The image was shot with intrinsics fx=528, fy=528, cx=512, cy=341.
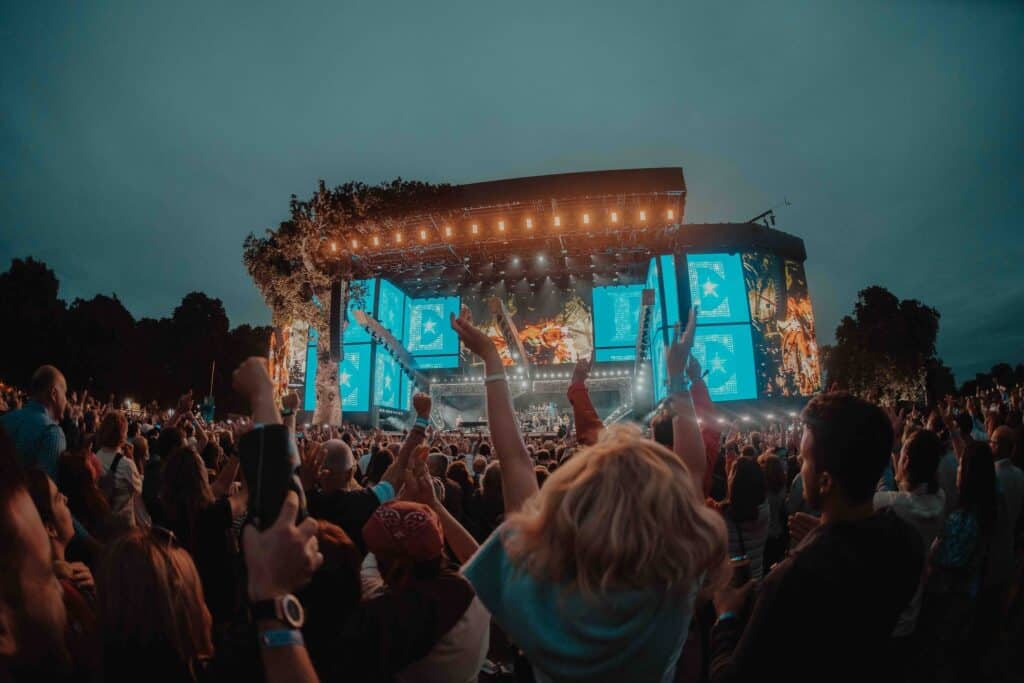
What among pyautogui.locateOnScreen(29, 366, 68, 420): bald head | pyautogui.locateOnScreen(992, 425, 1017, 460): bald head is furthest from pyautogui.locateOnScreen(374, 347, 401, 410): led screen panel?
pyautogui.locateOnScreen(992, 425, 1017, 460): bald head

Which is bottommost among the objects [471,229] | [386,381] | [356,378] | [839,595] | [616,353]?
[839,595]

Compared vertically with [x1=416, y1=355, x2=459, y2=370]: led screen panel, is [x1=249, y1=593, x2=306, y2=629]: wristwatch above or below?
below

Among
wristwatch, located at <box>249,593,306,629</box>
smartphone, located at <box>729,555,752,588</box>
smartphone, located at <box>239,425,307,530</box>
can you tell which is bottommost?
smartphone, located at <box>729,555,752,588</box>

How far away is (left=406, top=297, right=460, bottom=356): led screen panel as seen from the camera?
38500 millimetres

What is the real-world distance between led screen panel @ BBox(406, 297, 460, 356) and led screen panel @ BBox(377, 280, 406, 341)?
0.79m

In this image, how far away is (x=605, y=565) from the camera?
1332mm

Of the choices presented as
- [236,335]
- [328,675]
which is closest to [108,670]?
[328,675]

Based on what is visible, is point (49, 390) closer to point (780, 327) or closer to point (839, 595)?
point (839, 595)

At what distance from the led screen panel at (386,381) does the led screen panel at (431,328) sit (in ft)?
8.90

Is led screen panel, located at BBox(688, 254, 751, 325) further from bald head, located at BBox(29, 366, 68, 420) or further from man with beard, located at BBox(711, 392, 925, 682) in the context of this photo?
man with beard, located at BBox(711, 392, 925, 682)

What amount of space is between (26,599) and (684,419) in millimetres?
2412

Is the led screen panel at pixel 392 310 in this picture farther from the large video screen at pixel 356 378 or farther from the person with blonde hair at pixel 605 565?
the person with blonde hair at pixel 605 565

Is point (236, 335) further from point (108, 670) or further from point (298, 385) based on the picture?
point (108, 670)

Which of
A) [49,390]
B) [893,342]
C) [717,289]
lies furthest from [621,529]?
[893,342]
